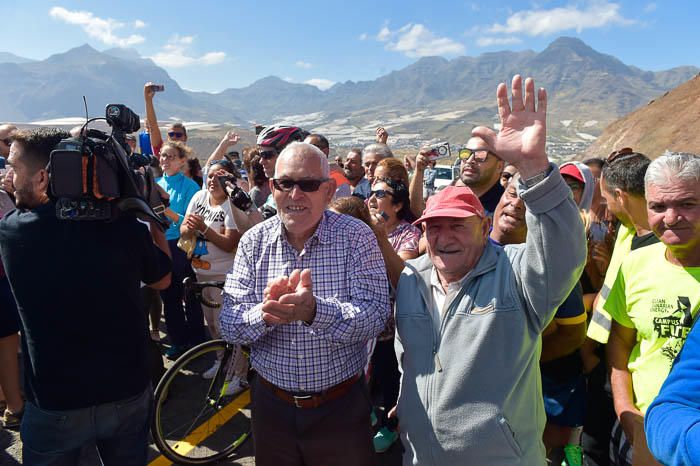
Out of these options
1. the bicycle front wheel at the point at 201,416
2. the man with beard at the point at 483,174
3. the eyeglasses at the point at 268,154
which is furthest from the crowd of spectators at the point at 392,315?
the eyeglasses at the point at 268,154

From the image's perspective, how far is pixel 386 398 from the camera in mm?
3555

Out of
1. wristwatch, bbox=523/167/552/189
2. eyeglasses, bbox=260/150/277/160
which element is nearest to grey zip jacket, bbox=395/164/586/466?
wristwatch, bbox=523/167/552/189

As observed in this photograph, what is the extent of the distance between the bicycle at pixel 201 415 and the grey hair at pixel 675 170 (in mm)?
3038

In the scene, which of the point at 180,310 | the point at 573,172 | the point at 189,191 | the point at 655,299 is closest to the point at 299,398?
the point at 655,299

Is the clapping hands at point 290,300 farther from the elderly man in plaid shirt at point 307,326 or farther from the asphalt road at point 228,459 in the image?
the asphalt road at point 228,459

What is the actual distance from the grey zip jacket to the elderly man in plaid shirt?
356 millimetres

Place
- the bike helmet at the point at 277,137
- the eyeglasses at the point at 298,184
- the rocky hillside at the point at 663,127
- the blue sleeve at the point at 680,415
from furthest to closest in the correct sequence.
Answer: the rocky hillside at the point at 663,127 → the bike helmet at the point at 277,137 → the eyeglasses at the point at 298,184 → the blue sleeve at the point at 680,415

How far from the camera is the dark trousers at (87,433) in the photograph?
2.02m

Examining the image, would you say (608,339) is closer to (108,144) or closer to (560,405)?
(560,405)

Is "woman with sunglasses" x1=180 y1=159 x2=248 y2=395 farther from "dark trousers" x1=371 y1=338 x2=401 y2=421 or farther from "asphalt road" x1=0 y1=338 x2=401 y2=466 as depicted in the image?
"dark trousers" x1=371 y1=338 x2=401 y2=421

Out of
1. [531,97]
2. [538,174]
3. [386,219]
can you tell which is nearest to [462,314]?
[538,174]

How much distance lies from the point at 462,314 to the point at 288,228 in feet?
3.23

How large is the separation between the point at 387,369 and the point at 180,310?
260cm

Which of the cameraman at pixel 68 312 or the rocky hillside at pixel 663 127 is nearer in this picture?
the cameraman at pixel 68 312
